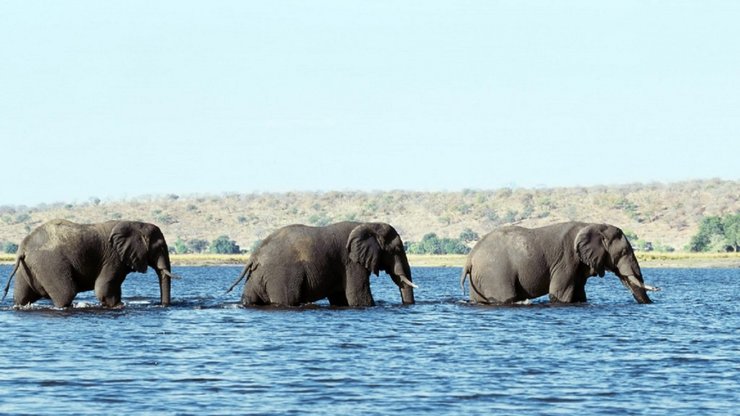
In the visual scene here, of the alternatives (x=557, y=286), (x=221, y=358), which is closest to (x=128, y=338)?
(x=221, y=358)

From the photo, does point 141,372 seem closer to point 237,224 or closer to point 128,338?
point 128,338

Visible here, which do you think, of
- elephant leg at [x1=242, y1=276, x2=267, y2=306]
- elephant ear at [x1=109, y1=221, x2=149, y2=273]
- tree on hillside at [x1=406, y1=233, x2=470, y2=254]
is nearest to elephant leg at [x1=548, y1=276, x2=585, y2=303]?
elephant leg at [x1=242, y1=276, x2=267, y2=306]

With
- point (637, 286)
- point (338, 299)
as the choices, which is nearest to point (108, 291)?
point (338, 299)

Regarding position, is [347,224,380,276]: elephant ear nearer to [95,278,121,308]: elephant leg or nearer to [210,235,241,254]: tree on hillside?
[95,278,121,308]: elephant leg

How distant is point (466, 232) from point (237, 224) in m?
38.5

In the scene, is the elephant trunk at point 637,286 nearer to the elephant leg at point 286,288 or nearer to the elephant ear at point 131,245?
the elephant leg at point 286,288

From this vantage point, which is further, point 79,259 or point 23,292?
point 23,292

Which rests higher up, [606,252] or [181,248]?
[606,252]

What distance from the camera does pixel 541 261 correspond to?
42.2 m

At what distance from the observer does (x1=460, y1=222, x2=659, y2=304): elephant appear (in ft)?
139

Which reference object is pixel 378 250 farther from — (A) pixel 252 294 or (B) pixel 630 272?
(B) pixel 630 272

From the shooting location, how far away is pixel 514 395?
78.7 feet

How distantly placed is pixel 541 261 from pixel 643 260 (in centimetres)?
7913

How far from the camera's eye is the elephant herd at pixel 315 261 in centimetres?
3978
